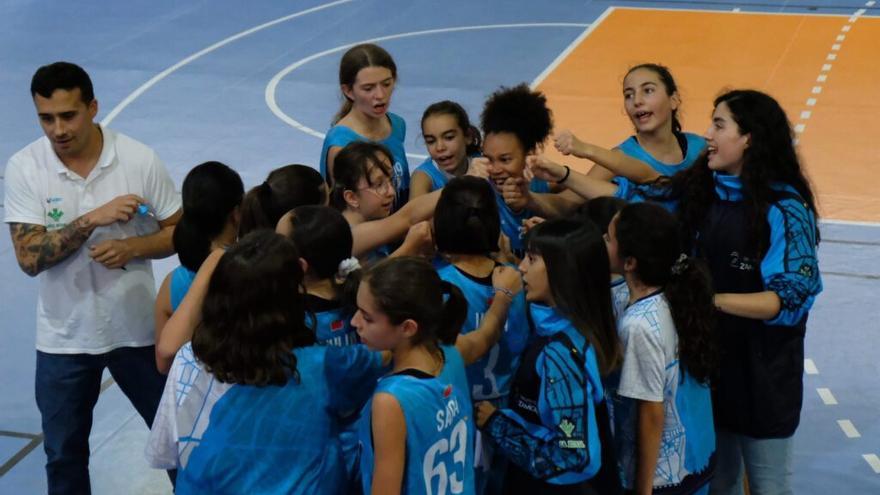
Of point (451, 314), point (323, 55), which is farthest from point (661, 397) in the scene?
point (323, 55)

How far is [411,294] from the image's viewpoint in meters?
3.63

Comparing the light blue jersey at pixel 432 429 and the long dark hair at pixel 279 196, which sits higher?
the long dark hair at pixel 279 196

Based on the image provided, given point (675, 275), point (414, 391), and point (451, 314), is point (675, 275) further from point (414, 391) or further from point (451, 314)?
point (414, 391)

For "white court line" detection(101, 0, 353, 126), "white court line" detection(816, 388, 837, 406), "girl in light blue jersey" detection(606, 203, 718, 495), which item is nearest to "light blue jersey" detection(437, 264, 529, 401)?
"girl in light blue jersey" detection(606, 203, 718, 495)

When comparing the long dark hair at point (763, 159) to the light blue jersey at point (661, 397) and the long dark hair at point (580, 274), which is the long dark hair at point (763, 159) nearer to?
the light blue jersey at point (661, 397)

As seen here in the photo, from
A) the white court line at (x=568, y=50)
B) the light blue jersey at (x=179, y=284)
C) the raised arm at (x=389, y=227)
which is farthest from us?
the white court line at (x=568, y=50)

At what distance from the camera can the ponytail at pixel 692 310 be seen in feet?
13.6

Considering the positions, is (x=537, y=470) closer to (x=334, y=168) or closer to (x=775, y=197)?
(x=775, y=197)

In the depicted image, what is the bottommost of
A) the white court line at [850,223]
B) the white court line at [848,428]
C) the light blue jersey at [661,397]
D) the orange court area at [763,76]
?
the white court line at [848,428]

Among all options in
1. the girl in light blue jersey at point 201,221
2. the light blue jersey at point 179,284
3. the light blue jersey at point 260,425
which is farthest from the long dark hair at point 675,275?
the light blue jersey at point 179,284

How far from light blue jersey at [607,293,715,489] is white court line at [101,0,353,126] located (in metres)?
8.99

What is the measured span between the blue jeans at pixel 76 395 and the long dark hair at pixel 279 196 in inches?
41.5

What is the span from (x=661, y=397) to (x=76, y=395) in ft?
8.74

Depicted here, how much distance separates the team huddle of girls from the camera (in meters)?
3.68
